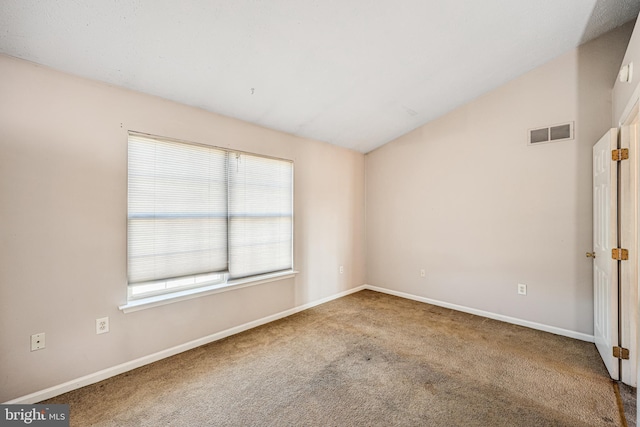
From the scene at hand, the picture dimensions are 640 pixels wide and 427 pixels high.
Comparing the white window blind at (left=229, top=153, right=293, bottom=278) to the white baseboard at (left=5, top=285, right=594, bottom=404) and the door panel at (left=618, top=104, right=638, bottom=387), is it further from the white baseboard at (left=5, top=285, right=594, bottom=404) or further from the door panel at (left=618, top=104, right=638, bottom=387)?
the door panel at (left=618, top=104, right=638, bottom=387)

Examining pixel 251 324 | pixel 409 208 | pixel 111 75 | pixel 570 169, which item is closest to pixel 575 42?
pixel 570 169

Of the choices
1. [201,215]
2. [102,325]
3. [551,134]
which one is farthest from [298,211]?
[551,134]

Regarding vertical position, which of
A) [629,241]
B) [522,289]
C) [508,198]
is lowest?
[522,289]

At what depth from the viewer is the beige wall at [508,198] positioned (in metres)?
2.90

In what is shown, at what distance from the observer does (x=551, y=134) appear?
3.05 meters

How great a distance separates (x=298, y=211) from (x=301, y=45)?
1979 mm

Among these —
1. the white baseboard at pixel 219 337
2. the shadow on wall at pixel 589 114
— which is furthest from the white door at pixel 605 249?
the white baseboard at pixel 219 337

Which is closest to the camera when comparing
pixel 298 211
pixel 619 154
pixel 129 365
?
pixel 619 154

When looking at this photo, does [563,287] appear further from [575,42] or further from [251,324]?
[251,324]

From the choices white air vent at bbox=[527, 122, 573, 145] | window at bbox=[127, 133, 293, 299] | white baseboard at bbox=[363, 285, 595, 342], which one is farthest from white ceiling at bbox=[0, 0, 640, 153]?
white baseboard at bbox=[363, 285, 595, 342]

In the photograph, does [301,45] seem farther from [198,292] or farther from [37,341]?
[37,341]

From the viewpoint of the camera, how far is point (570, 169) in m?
2.96

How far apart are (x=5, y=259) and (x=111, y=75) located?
1441 millimetres

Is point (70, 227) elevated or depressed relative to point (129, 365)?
elevated
